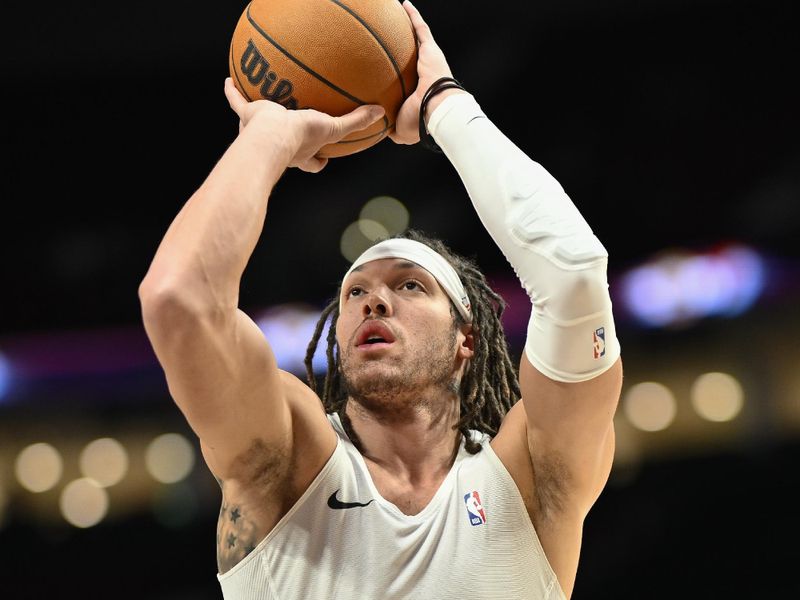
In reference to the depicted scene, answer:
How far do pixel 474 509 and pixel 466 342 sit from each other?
74cm

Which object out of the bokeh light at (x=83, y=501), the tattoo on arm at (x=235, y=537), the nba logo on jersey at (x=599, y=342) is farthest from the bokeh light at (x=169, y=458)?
the nba logo on jersey at (x=599, y=342)

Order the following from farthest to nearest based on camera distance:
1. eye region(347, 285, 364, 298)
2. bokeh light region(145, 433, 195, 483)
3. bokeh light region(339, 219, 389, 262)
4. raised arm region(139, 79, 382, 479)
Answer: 1. bokeh light region(145, 433, 195, 483)
2. bokeh light region(339, 219, 389, 262)
3. eye region(347, 285, 364, 298)
4. raised arm region(139, 79, 382, 479)

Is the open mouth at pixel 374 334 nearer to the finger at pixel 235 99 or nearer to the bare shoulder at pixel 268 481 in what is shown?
the bare shoulder at pixel 268 481

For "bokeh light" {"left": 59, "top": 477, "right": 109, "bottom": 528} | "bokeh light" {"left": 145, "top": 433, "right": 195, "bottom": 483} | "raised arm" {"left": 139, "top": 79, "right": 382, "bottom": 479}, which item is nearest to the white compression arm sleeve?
"raised arm" {"left": 139, "top": 79, "right": 382, "bottom": 479}

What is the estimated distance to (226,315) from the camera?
2229mm

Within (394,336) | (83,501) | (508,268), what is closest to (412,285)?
(394,336)

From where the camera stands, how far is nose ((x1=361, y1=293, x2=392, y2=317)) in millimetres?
2867

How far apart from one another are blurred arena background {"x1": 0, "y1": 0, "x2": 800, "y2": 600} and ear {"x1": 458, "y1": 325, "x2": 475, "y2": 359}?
18.0ft

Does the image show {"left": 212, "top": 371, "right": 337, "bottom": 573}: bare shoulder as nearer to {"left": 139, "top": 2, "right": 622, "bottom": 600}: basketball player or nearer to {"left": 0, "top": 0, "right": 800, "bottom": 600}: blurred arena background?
{"left": 139, "top": 2, "right": 622, "bottom": 600}: basketball player

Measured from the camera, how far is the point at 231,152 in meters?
2.40

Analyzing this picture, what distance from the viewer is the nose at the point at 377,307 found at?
2.87 metres

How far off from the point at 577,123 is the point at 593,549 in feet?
13.0

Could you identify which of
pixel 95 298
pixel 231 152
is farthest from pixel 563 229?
pixel 95 298

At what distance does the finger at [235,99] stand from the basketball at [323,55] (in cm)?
2
